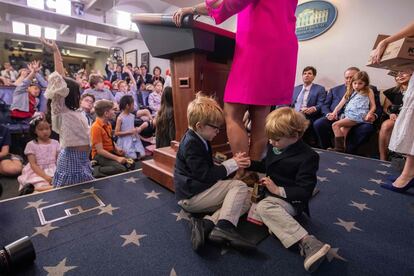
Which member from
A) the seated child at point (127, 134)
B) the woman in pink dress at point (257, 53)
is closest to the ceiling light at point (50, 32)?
the seated child at point (127, 134)

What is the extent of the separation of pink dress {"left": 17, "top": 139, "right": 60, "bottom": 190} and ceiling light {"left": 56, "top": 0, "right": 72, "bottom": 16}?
592cm

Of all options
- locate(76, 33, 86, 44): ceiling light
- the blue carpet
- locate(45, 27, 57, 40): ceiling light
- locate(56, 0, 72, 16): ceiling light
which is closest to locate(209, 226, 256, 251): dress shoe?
the blue carpet

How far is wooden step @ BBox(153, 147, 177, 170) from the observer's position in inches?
54.4

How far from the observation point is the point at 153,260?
80 centimetres

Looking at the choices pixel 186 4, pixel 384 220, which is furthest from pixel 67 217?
pixel 186 4

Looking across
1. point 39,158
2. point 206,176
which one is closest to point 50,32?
point 39,158

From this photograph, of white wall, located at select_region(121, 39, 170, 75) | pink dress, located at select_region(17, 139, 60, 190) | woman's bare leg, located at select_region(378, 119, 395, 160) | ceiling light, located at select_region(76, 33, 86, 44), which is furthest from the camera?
ceiling light, located at select_region(76, 33, 86, 44)

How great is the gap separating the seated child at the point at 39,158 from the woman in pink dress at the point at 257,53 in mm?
1220

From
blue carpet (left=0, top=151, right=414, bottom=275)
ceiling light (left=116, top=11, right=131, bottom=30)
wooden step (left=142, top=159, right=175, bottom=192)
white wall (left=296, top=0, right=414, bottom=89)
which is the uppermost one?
ceiling light (left=116, top=11, right=131, bottom=30)

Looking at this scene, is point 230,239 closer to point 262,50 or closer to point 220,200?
point 220,200

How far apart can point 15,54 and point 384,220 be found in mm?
12921

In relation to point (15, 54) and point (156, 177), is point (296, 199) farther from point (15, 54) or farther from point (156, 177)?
point (15, 54)

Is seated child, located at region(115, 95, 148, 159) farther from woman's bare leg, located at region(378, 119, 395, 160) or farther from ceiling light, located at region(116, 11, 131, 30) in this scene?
ceiling light, located at region(116, 11, 131, 30)

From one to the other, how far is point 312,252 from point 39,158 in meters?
1.72
